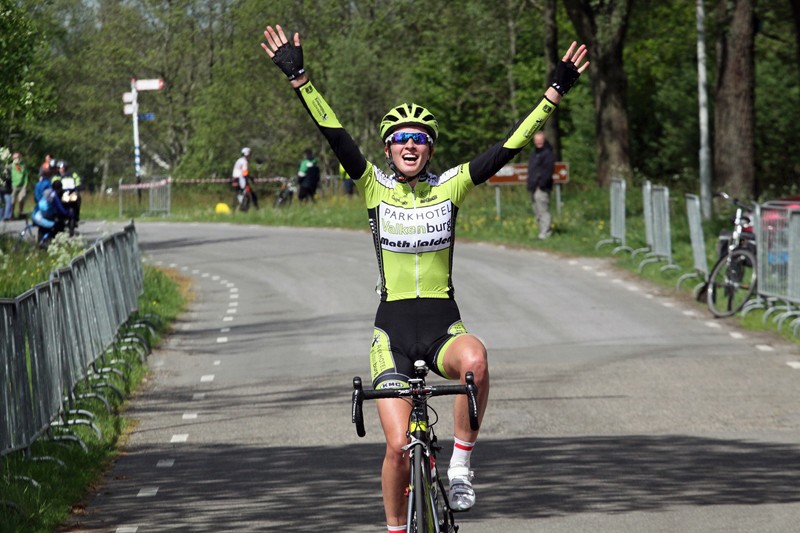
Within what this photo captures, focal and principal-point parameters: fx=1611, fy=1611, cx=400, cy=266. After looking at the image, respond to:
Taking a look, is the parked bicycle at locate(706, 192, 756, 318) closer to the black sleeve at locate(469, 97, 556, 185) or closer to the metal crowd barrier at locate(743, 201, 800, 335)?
the metal crowd barrier at locate(743, 201, 800, 335)

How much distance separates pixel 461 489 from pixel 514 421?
5.75 m

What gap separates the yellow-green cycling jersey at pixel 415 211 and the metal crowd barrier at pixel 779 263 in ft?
34.6

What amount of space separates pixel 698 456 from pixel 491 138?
183 ft

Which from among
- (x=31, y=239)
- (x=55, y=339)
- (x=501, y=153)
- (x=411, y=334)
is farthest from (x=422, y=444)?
(x=31, y=239)

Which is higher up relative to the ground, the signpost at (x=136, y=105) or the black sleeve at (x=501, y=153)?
the signpost at (x=136, y=105)

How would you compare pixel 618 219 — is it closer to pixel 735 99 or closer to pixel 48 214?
pixel 735 99

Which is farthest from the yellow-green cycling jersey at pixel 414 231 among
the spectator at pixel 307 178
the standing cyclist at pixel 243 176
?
the spectator at pixel 307 178

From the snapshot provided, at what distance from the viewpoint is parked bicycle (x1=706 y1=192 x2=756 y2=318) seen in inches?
759

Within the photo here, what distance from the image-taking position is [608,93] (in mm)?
40031

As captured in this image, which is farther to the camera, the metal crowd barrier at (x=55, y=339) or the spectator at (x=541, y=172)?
the spectator at (x=541, y=172)

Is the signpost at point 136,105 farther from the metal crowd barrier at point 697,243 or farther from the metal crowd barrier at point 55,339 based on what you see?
the metal crowd barrier at point 55,339

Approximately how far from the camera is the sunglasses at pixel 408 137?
727 centimetres

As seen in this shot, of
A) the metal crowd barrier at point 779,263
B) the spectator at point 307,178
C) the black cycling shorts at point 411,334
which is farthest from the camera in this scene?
the spectator at point 307,178

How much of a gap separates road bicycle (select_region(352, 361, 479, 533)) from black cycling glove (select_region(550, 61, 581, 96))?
1912 millimetres
